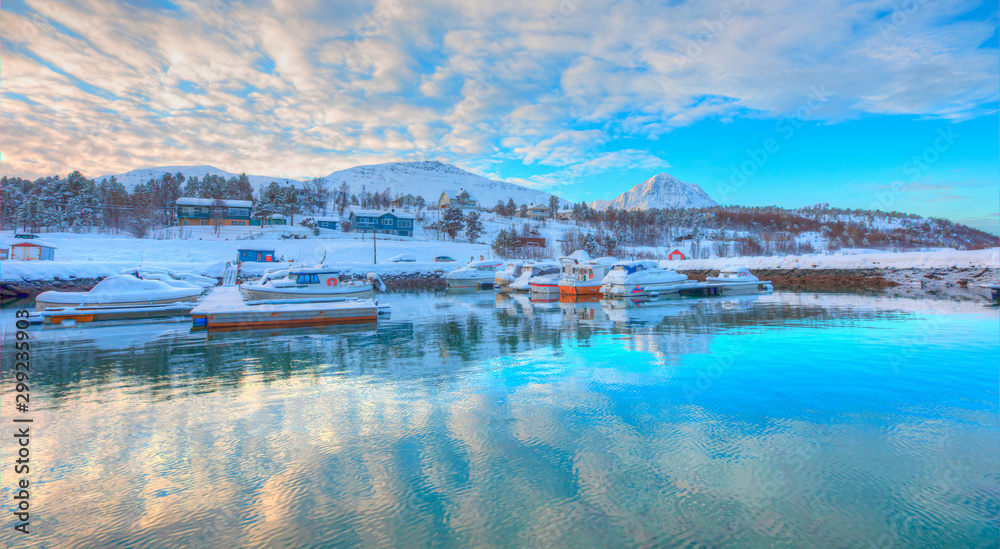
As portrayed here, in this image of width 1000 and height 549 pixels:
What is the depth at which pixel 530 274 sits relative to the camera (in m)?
41.3

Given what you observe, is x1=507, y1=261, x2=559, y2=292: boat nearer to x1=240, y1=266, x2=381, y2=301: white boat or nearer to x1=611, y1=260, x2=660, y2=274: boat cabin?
x1=611, y1=260, x2=660, y2=274: boat cabin

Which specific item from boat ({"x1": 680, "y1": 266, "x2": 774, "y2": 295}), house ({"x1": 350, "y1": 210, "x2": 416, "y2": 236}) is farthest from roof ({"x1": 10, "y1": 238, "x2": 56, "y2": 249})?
boat ({"x1": 680, "y1": 266, "x2": 774, "y2": 295})

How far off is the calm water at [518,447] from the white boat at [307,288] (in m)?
10.6

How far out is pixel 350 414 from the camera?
324 inches

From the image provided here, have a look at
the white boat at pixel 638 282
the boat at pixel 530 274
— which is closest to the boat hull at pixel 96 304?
the boat at pixel 530 274

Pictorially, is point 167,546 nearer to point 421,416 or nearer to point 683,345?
point 421,416

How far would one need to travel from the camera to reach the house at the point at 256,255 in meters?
54.4

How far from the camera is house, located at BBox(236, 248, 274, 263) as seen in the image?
54406 mm

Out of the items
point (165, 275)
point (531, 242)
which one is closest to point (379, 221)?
point (531, 242)

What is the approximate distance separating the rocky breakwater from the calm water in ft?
94.5

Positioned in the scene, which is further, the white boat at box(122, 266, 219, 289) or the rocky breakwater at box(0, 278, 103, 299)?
the rocky breakwater at box(0, 278, 103, 299)

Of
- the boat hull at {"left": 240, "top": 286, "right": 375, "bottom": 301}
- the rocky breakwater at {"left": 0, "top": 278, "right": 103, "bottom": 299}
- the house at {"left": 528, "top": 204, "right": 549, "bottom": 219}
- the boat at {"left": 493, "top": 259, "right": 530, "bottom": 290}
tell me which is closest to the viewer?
the boat hull at {"left": 240, "top": 286, "right": 375, "bottom": 301}

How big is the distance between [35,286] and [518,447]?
46373 mm

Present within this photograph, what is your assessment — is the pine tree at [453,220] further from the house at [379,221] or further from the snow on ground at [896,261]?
the snow on ground at [896,261]
